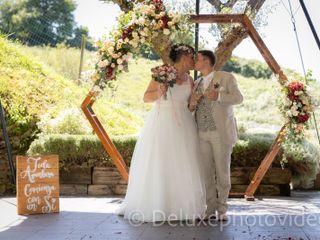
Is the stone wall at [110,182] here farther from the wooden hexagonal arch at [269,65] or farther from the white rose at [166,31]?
the white rose at [166,31]

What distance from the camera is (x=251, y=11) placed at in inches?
292

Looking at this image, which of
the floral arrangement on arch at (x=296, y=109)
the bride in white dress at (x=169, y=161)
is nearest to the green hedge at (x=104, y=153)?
the floral arrangement on arch at (x=296, y=109)

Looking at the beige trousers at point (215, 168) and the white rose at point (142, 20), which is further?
the white rose at point (142, 20)

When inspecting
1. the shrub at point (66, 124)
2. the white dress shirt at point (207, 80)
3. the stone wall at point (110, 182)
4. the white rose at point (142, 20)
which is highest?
the white rose at point (142, 20)

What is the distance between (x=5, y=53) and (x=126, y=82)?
424 centimetres

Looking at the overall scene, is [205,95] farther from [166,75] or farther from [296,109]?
[296,109]

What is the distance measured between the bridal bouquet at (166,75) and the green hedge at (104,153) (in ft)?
9.30

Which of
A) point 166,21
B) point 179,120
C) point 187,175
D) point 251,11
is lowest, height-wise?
point 187,175

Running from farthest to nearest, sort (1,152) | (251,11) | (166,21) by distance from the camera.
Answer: (1,152)
(251,11)
(166,21)

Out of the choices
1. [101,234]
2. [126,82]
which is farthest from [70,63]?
[101,234]

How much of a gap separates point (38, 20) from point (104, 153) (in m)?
16.8

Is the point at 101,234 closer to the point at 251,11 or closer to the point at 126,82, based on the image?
the point at 251,11

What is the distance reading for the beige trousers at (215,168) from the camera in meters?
5.10

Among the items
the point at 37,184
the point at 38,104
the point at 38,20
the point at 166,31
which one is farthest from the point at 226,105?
the point at 38,20
